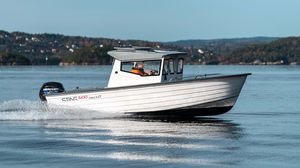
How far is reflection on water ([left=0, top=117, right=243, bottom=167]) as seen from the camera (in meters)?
18.9

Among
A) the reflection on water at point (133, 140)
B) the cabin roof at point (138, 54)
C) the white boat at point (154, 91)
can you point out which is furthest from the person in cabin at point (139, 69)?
the reflection on water at point (133, 140)

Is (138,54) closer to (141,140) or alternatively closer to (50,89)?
(50,89)

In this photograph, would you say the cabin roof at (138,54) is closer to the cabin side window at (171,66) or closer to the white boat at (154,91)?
the white boat at (154,91)

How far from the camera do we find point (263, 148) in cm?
2017

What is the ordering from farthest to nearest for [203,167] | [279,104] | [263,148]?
[279,104] → [263,148] → [203,167]

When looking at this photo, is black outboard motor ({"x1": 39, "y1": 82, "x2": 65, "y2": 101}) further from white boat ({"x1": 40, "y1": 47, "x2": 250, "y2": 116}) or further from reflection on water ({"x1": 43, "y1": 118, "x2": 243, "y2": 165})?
reflection on water ({"x1": 43, "y1": 118, "x2": 243, "y2": 165})

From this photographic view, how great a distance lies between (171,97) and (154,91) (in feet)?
2.20

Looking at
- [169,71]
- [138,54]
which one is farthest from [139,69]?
[169,71]

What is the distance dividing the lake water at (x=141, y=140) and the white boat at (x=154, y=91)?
0.43 metres

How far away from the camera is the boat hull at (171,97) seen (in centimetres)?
2819

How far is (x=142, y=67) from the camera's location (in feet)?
95.7

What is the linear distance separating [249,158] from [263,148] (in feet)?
5.71

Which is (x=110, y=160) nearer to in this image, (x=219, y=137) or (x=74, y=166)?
(x=74, y=166)

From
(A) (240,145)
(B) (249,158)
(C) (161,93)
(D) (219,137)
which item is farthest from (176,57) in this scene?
(B) (249,158)
